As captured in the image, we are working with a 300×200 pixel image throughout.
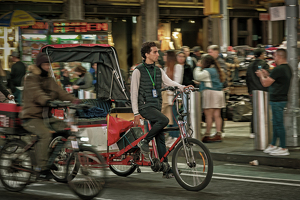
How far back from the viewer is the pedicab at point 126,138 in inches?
235

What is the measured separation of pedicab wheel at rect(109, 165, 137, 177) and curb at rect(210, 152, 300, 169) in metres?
2.23

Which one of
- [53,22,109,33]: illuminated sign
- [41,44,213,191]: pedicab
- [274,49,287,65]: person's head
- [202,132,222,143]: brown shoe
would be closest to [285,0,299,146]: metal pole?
[274,49,287,65]: person's head

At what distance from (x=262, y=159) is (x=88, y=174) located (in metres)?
3.78

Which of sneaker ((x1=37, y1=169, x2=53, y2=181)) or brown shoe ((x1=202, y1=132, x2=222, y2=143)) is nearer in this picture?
sneaker ((x1=37, y1=169, x2=53, y2=181))

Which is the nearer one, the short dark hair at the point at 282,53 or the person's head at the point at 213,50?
the short dark hair at the point at 282,53

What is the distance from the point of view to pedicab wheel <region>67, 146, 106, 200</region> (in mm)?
5410

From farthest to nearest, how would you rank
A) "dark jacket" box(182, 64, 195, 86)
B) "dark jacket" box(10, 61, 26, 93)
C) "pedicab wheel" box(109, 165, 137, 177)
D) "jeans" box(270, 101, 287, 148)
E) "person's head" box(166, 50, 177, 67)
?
"dark jacket" box(10, 61, 26, 93) < "dark jacket" box(182, 64, 195, 86) < "person's head" box(166, 50, 177, 67) < "jeans" box(270, 101, 287, 148) < "pedicab wheel" box(109, 165, 137, 177)

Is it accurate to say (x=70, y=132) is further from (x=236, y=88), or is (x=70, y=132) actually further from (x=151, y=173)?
(x=236, y=88)

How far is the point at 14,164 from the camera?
6070mm

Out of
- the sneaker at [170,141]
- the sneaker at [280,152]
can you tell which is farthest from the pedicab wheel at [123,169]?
the sneaker at [170,141]

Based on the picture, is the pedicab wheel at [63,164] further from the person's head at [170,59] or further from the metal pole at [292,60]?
the metal pole at [292,60]

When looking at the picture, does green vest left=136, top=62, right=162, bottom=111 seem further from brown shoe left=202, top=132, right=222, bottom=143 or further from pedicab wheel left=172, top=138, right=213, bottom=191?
brown shoe left=202, top=132, right=222, bottom=143

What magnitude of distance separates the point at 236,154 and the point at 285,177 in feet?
5.35

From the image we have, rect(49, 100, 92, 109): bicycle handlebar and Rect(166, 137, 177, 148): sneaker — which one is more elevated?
Rect(49, 100, 92, 109): bicycle handlebar
